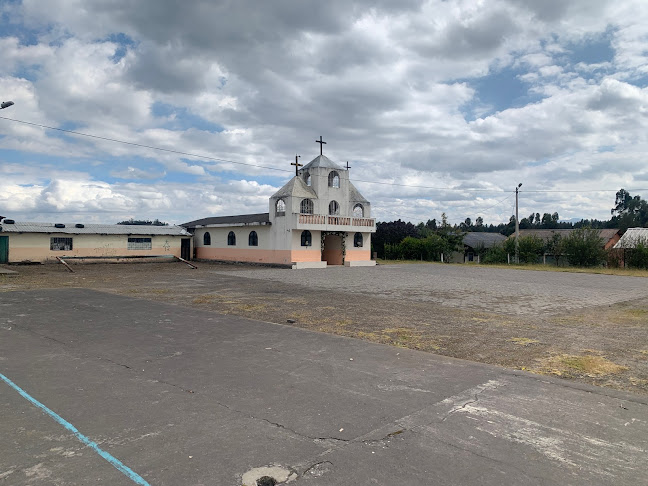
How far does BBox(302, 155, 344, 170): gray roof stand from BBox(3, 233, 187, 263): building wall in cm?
1414

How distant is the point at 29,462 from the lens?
136 inches

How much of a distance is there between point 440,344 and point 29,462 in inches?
254

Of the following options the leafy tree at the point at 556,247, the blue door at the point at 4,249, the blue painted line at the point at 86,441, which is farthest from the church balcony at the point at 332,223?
the blue painted line at the point at 86,441

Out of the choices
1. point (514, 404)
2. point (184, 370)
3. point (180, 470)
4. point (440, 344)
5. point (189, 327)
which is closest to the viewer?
point (180, 470)

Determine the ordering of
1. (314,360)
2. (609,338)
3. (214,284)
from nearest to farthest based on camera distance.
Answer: (314,360)
(609,338)
(214,284)

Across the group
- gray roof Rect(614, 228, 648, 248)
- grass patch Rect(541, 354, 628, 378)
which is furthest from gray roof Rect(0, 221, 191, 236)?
gray roof Rect(614, 228, 648, 248)

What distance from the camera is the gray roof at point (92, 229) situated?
1211 inches

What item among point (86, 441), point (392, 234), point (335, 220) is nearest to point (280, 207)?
point (335, 220)

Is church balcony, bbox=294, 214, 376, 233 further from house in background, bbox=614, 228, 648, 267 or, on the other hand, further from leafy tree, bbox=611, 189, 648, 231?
leafy tree, bbox=611, 189, 648, 231

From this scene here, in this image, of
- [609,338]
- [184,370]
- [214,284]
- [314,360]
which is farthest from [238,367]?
[214,284]

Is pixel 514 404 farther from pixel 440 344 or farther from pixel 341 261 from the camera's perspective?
pixel 341 261

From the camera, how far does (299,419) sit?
437cm

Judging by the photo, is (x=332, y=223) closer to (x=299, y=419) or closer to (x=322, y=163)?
(x=322, y=163)

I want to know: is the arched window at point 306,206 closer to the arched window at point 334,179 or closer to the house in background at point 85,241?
the arched window at point 334,179
